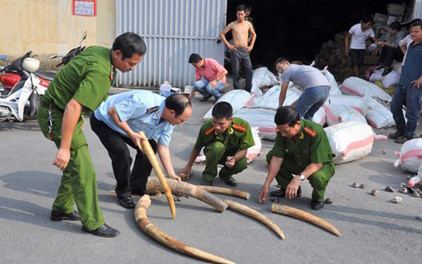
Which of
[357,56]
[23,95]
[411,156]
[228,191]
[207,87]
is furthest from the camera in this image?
[357,56]

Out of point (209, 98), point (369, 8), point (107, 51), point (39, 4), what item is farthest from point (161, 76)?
point (369, 8)

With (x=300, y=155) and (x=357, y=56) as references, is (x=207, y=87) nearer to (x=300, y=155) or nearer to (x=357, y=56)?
(x=357, y=56)

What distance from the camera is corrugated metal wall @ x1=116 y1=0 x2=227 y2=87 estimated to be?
8.36 metres

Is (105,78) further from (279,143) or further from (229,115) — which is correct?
(279,143)

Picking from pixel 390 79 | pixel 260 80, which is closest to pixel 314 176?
pixel 260 80

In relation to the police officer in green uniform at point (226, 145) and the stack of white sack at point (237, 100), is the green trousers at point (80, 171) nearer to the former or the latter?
the police officer in green uniform at point (226, 145)

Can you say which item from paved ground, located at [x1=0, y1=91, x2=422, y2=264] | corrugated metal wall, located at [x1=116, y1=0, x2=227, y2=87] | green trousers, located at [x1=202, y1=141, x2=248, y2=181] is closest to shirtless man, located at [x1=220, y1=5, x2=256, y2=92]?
corrugated metal wall, located at [x1=116, y1=0, x2=227, y2=87]

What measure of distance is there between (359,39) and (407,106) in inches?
133

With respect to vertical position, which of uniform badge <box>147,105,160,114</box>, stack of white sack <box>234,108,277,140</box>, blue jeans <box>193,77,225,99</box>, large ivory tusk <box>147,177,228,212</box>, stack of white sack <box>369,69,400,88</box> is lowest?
large ivory tusk <box>147,177,228,212</box>

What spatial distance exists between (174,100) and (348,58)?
764 cm

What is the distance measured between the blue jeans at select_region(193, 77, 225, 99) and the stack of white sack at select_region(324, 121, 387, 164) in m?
2.80

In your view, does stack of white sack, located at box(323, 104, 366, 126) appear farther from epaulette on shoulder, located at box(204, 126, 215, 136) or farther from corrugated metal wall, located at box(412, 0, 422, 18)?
corrugated metal wall, located at box(412, 0, 422, 18)

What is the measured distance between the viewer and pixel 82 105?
2.64 m

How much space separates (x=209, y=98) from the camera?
7973mm
